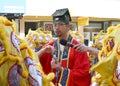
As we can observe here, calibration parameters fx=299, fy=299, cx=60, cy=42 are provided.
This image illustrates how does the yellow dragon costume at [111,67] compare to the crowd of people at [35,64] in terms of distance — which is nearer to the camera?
the crowd of people at [35,64]

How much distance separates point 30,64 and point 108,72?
40 cm

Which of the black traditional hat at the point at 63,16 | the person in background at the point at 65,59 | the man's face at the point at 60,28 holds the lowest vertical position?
the person in background at the point at 65,59

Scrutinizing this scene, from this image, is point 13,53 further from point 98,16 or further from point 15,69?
point 98,16

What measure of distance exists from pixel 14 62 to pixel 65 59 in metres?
1.49

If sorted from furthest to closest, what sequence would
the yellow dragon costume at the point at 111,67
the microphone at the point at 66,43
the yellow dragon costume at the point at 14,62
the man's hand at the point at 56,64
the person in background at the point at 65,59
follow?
1. the person in background at the point at 65,59
2. the man's hand at the point at 56,64
3. the microphone at the point at 66,43
4. the yellow dragon costume at the point at 111,67
5. the yellow dragon costume at the point at 14,62

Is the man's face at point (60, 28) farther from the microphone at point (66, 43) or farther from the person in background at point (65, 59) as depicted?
the microphone at point (66, 43)

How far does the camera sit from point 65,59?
→ 7.50 feet

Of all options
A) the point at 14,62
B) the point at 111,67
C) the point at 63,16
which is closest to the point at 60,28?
the point at 63,16

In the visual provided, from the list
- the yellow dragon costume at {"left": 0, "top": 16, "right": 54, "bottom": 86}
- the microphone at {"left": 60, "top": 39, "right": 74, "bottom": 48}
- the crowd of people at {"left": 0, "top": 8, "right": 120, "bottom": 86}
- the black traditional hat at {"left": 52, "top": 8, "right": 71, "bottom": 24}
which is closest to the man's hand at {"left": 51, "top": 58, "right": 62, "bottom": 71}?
the crowd of people at {"left": 0, "top": 8, "right": 120, "bottom": 86}

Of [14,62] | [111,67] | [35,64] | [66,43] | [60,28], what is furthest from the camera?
[60,28]

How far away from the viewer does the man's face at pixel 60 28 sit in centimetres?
223

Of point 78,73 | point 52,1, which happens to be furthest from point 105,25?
point 78,73

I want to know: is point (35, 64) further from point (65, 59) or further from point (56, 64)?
point (65, 59)

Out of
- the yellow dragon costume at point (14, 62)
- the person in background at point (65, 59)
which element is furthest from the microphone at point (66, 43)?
the yellow dragon costume at point (14, 62)
